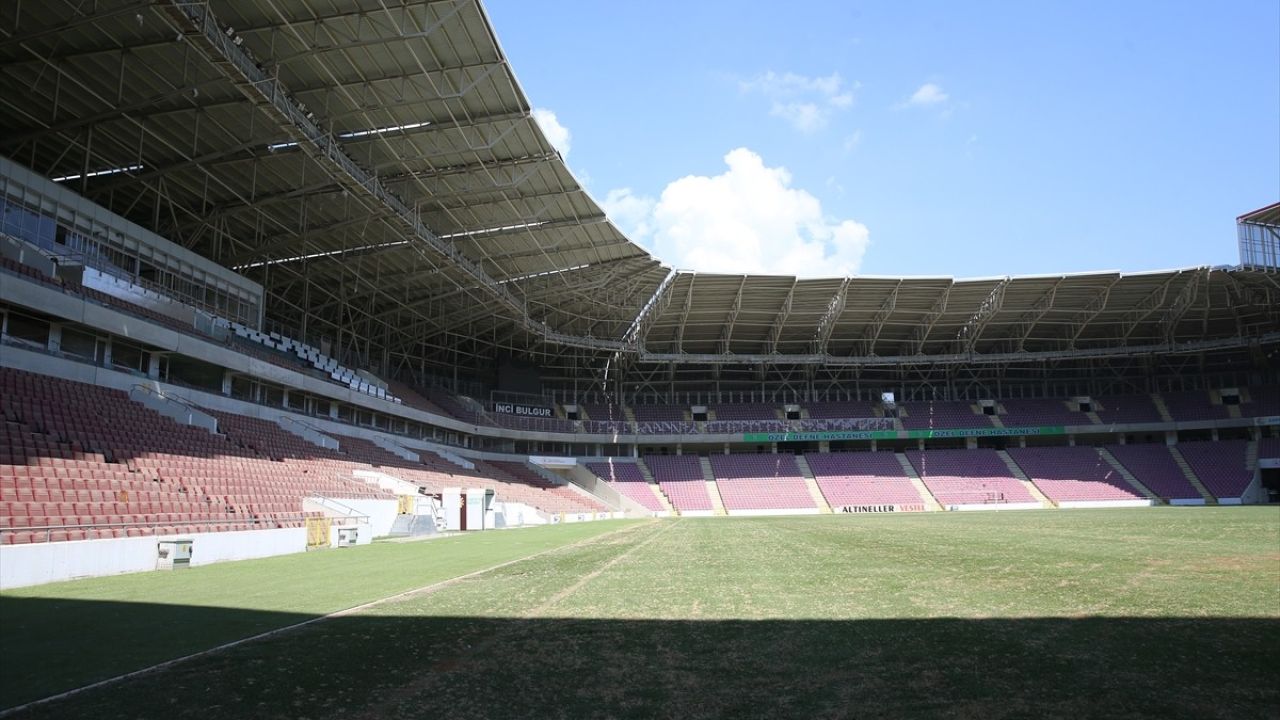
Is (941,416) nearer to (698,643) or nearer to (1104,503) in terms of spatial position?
(1104,503)

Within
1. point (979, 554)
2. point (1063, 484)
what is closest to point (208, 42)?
point (979, 554)

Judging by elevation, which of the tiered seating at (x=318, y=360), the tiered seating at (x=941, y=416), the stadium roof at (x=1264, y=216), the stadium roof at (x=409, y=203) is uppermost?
the stadium roof at (x=1264, y=216)

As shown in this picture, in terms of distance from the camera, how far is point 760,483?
201 feet

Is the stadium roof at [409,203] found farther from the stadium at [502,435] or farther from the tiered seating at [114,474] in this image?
the tiered seating at [114,474]

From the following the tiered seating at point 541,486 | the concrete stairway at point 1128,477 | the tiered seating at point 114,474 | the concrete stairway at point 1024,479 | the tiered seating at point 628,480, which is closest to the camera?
the tiered seating at point 114,474

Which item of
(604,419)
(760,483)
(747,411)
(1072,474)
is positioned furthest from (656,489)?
(1072,474)

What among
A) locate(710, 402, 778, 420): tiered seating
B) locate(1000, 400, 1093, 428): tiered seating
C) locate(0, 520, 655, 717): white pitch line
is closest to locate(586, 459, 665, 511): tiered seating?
locate(710, 402, 778, 420): tiered seating

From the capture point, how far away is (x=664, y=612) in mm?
8008

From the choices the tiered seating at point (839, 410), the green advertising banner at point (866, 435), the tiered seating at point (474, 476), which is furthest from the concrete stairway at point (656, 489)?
the tiered seating at point (839, 410)

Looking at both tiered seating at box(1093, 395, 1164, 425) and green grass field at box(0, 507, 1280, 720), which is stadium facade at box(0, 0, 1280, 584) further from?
green grass field at box(0, 507, 1280, 720)

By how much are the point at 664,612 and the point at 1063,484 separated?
197 feet

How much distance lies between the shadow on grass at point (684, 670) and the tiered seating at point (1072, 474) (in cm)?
5785

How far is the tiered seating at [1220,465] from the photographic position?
178ft

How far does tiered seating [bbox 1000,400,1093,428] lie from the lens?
63875mm
